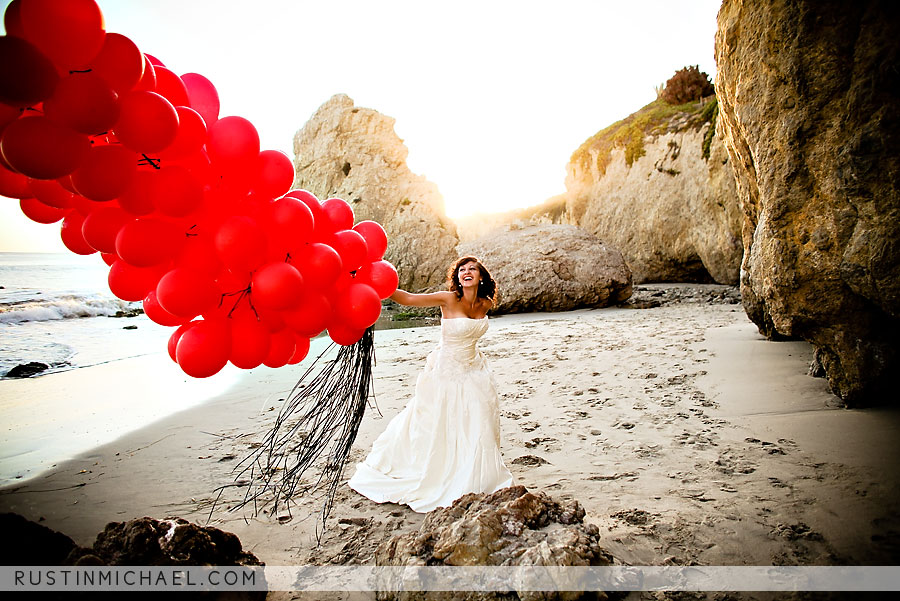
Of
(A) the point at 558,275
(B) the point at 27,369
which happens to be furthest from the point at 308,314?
(A) the point at 558,275

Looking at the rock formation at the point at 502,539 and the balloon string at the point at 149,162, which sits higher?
the balloon string at the point at 149,162

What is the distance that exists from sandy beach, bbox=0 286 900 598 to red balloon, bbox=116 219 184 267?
1.79 meters

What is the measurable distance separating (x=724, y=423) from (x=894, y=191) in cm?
214

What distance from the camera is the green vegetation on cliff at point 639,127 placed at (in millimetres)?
16078

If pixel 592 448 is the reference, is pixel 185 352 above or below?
above

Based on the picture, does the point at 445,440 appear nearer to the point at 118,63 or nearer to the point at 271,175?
the point at 271,175

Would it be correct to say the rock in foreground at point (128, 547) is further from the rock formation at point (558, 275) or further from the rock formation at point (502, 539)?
the rock formation at point (558, 275)

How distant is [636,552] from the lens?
7.12ft

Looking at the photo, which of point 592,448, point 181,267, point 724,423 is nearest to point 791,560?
point 592,448

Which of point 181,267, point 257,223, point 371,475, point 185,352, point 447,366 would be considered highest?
point 257,223

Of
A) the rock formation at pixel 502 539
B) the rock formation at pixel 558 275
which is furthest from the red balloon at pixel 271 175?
the rock formation at pixel 558 275

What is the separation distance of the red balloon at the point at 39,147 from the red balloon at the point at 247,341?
28.8 inches

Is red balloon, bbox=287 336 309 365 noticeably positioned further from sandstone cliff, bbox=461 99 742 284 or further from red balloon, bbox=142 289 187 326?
sandstone cliff, bbox=461 99 742 284

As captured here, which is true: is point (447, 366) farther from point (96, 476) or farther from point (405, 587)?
point (96, 476)
